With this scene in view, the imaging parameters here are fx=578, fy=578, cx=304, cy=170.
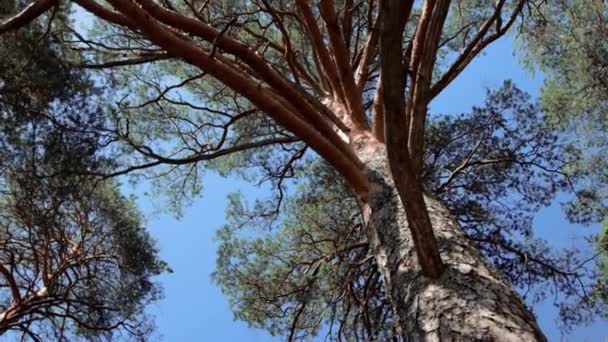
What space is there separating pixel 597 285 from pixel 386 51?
138 inches

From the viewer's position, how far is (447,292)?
6.04ft

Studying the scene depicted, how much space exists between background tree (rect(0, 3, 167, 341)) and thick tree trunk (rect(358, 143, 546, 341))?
6.21ft

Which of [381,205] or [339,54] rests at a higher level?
[339,54]

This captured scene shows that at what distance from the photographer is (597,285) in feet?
13.7

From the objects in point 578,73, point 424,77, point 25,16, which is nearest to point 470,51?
point 424,77

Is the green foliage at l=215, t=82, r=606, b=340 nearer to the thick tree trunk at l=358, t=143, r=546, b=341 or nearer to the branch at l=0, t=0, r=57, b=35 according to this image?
the thick tree trunk at l=358, t=143, r=546, b=341

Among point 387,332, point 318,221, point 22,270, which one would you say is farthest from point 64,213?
point 387,332

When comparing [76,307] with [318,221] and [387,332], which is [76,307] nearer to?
[318,221]

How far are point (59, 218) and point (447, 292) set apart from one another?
326 centimetres

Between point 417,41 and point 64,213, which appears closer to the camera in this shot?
point 417,41

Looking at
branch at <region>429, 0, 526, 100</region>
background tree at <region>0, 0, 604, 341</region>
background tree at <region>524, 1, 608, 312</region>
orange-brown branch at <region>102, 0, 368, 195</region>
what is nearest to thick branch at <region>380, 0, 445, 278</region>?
background tree at <region>0, 0, 604, 341</region>

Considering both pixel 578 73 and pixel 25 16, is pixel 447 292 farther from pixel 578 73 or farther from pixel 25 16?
pixel 578 73

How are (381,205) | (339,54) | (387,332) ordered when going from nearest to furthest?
(381,205) < (339,54) < (387,332)

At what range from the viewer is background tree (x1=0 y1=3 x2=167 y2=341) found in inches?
120
